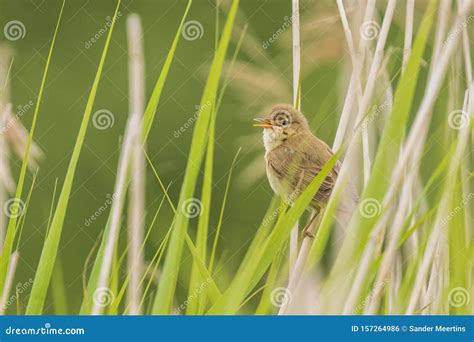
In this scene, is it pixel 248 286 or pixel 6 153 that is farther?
pixel 6 153

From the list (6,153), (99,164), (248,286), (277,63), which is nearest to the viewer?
(248,286)

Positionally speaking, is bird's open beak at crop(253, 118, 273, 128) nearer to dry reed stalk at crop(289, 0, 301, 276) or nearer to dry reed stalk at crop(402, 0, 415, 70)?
dry reed stalk at crop(289, 0, 301, 276)

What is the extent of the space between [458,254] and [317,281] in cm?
51

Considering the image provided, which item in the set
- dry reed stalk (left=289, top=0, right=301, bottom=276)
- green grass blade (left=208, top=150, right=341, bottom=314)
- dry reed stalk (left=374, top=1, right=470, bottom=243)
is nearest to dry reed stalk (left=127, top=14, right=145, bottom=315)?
green grass blade (left=208, top=150, right=341, bottom=314)

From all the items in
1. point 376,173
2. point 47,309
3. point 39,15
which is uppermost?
point 39,15

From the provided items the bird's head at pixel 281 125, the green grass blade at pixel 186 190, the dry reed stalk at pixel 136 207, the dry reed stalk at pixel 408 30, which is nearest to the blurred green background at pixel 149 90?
the bird's head at pixel 281 125

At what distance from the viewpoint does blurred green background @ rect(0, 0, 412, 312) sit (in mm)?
3293

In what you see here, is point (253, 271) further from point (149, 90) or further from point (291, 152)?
point (149, 90)

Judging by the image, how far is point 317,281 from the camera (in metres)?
2.83

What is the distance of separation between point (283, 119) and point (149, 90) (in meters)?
0.73

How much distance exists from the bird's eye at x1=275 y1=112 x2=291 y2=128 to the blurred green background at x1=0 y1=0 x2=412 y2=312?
7 centimetres

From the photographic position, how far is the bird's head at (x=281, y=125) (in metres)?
3.43
